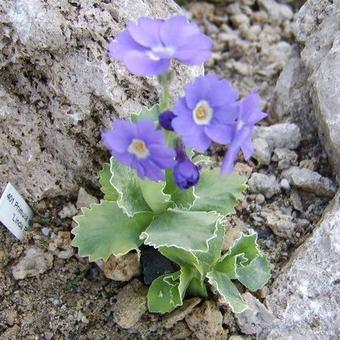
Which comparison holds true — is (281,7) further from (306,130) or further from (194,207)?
(194,207)

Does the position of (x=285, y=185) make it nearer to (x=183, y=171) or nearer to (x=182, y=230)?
(x=182, y=230)

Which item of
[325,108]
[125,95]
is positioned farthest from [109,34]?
[325,108]

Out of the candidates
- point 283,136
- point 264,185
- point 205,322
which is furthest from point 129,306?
point 283,136

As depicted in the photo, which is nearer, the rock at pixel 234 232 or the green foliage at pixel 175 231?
the green foliage at pixel 175 231

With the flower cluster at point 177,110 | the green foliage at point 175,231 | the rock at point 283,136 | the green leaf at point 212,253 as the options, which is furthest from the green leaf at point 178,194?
the rock at point 283,136

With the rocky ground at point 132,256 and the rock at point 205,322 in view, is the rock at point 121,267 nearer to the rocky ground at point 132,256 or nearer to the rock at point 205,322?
the rocky ground at point 132,256

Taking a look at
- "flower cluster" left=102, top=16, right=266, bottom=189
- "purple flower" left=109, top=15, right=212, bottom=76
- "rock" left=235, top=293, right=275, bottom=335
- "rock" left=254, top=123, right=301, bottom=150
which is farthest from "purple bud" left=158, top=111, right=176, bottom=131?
"rock" left=254, top=123, right=301, bottom=150

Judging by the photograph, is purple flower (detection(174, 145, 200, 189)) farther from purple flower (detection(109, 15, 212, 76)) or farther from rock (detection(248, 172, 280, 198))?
rock (detection(248, 172, 280, 198))

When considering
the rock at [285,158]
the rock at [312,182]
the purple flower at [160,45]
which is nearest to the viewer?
the purple flower at [160,45]
